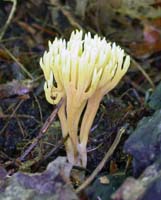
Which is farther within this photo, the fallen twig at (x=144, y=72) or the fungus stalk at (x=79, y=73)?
the fallen twig at (x=144, y=72)

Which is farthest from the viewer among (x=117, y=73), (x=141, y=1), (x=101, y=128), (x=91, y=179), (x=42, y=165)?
(x=141, y=1)

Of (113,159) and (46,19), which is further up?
(46,19)

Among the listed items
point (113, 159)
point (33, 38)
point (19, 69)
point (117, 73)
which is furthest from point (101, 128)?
point (33, 38)

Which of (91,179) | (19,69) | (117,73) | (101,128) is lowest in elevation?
(91,179)

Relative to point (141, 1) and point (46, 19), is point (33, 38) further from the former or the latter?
point (141, 1)

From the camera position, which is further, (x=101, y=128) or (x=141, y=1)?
(x=141, y=1)

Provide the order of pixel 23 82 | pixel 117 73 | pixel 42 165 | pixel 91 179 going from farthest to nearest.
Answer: pixel 23 82 < pixel 42 165 < pixel 117 73 < pixel 91 179

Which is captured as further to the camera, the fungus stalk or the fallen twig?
the fallen twig

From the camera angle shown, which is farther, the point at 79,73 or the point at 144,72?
the point at 144,72
